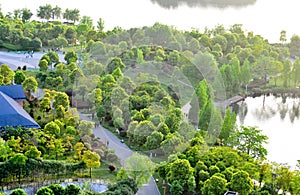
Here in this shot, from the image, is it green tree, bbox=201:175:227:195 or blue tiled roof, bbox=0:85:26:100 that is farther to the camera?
blue tiled roof, bbox=0:85:26:100

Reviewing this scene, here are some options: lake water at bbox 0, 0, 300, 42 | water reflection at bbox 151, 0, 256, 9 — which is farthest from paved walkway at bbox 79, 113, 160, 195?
water reflection at bbox 151, 0, 256, 9

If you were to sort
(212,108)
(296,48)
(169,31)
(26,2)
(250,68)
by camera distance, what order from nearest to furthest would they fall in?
(212,108) → (169,31) → (250,68) → (296,48) → (26,2)

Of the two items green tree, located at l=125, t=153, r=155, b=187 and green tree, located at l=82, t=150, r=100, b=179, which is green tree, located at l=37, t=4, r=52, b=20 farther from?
green tree, located at l=125, t=153, r=155, b=187

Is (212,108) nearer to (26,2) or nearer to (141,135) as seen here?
(141,135)

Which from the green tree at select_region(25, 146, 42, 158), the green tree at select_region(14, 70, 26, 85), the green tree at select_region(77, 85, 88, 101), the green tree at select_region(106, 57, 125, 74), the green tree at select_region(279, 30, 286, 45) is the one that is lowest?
the green tree at select_region(25, 146, 42, 158)

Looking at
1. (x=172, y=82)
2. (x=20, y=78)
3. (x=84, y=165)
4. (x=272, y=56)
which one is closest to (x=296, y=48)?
(x=272, y=56)

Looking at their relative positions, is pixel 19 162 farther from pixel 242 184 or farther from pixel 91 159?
pixel 242 184

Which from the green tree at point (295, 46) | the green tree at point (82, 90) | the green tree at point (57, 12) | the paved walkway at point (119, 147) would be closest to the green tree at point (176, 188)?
the paved walkway at point (119, 147)

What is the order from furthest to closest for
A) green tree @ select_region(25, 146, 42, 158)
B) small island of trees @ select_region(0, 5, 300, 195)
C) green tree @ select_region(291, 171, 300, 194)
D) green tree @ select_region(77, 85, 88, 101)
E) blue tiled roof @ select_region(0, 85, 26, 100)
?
green tree @ select_region(77, 85, 88, 101) → blue tiled roof @ select_region(0, 85, 26, 100) → green tree @ select_region(25, 146, 42, 158) → small island of trees @ select_region(0, 5, 300, 195) → green tree @ select_region(291, 171, 300, 194)
